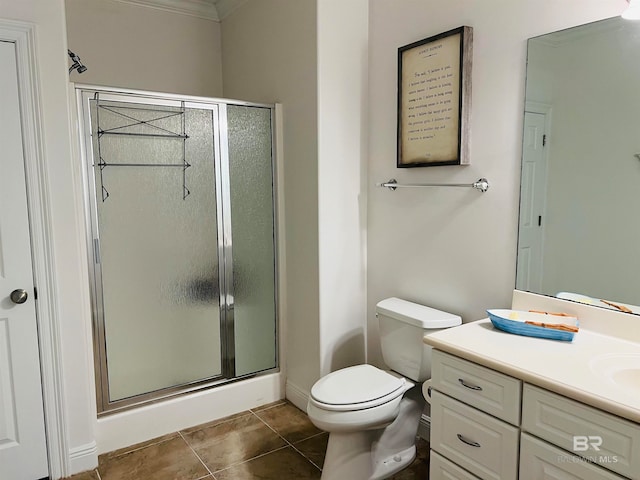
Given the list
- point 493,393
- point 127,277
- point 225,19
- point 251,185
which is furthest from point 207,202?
point 493,393

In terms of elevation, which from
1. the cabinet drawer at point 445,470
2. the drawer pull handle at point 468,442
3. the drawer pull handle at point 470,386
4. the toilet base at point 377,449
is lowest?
the toilet base at point 377,449

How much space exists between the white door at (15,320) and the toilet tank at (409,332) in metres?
1.66

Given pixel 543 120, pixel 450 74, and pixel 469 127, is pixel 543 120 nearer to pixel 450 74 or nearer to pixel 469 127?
pixel 469 127

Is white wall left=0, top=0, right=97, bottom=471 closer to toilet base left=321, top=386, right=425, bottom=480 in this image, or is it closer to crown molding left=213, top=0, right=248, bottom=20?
toilet base left=321, top=386, right=425, bottom=480

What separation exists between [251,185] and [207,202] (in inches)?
11.8

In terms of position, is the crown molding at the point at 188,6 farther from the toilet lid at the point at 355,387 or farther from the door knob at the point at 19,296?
the toilet lid at the point at 355,387

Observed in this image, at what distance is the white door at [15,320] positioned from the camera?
2014 mm

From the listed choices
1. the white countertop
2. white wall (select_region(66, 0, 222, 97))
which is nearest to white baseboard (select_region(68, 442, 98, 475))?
the white countertop

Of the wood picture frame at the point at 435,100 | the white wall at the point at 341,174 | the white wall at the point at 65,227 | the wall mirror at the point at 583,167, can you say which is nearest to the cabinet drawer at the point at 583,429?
the wall mirror at the point at 583,167

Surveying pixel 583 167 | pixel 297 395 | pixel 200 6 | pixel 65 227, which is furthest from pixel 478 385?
pixel 200 6

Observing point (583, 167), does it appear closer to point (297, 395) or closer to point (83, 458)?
point (297, 395)

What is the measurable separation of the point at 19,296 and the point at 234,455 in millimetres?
1290

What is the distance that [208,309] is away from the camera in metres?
2.78

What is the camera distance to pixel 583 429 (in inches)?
51.1
